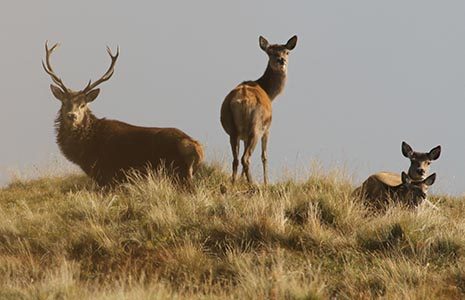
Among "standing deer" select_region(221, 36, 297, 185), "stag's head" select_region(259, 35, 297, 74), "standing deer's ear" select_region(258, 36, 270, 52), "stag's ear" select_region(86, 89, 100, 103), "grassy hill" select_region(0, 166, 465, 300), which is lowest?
"grassy hill" select_region(0, 166, 465, 300)

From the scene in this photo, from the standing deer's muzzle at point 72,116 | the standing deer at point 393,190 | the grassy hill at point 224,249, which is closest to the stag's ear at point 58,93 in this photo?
the standing deer's muzzle at point 72,116

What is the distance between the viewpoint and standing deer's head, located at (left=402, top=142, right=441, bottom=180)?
13.2 metres

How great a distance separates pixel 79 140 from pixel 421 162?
6.14 m

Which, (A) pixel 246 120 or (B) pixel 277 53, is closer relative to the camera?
(A) pixel 246 120

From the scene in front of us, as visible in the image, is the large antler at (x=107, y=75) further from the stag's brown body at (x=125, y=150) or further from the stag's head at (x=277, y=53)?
the stag's head at (x=277, y=53)

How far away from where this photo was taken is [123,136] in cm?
1341

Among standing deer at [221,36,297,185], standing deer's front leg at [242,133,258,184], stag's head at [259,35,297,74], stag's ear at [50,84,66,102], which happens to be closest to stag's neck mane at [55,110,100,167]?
stag's ear at [50,84,66,102]

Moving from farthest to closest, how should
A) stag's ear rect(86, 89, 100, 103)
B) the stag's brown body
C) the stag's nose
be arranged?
stag's ear rect(86, 89, 100, 103) → the stag's nose → the stag's brown body

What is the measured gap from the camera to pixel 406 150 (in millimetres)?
13633

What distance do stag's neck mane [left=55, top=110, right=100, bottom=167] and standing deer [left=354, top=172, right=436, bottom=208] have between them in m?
4.89

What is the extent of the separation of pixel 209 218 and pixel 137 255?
1.41 meters

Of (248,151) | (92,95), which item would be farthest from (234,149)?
(92,95)

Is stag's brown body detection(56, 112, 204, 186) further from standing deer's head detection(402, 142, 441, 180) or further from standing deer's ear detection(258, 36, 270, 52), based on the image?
standing deer's ear detection(258, 36, 270, 52)

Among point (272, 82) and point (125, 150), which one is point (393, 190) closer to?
point (125, 150)
